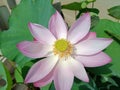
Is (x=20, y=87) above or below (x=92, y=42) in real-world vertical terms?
below

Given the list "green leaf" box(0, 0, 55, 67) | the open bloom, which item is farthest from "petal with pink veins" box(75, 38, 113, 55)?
"green leaf" box(0, 0, 55, 67)

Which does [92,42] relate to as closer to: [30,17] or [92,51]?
[92,51]

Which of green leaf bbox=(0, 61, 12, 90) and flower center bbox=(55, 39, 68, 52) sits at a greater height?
flower center bbox=(55, 39, 68, 52)

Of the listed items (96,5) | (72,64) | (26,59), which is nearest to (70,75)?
(72,64)

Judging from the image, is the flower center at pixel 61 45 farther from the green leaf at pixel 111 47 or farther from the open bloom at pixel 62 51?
the green leaf at pixel 111 47

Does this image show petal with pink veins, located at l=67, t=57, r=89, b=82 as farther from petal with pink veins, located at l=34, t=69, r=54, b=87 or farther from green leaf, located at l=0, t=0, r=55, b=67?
green leaf, located at l=0, t=0, r=55, b=67
